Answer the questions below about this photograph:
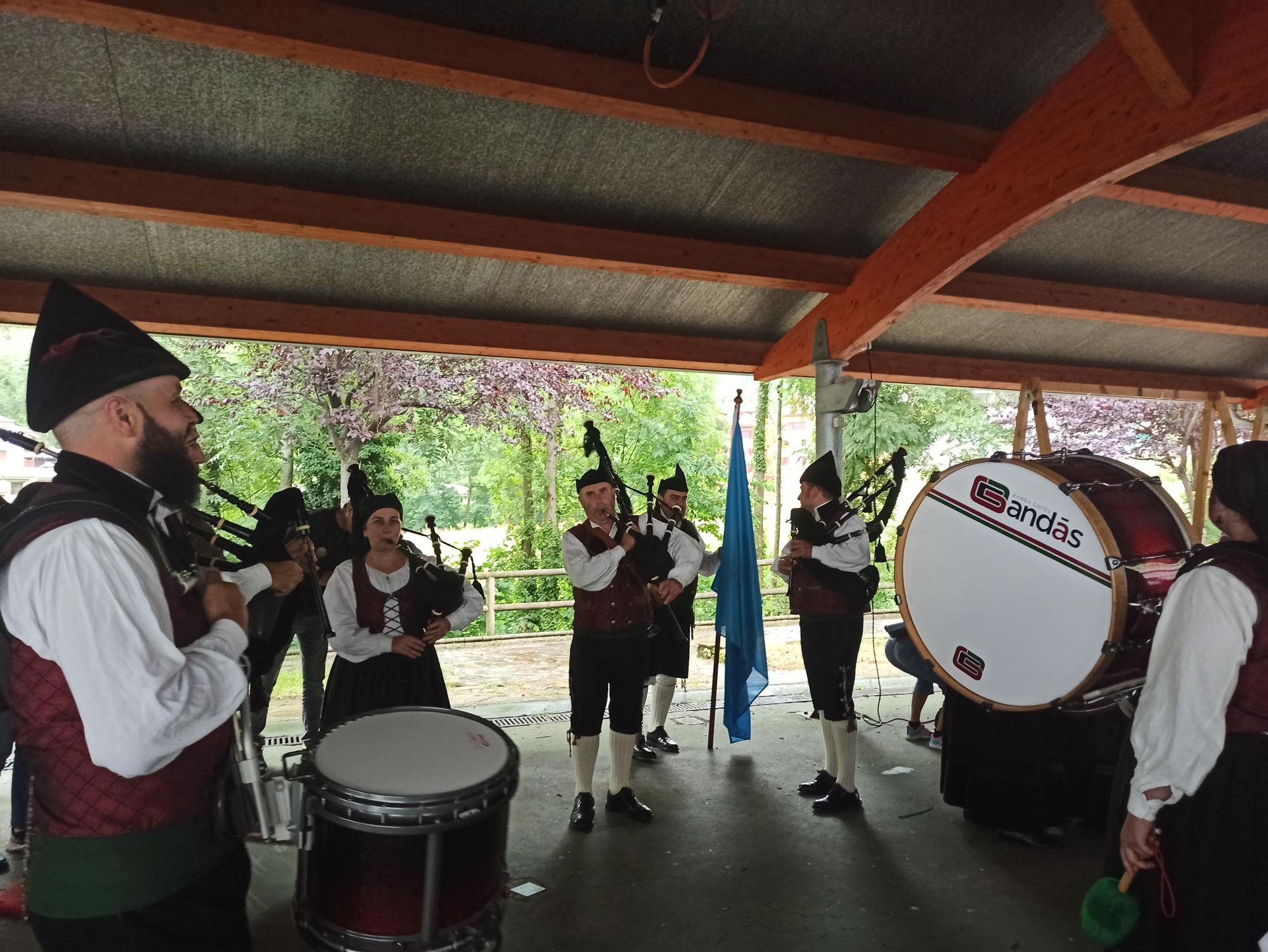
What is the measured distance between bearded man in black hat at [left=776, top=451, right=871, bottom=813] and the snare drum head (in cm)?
222

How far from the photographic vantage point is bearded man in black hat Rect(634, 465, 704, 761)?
4.61 m

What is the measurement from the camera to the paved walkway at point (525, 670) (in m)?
6.44

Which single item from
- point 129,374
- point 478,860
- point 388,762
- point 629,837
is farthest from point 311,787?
point 629,837

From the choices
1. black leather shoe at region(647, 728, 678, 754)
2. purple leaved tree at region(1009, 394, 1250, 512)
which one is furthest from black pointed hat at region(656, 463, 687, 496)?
purple leaved tree at region(1009, 394, 1250, 512)

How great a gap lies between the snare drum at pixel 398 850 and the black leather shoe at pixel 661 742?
2.92m

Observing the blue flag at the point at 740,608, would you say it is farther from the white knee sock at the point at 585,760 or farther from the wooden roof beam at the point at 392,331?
the white knee sock at the point at 585,760

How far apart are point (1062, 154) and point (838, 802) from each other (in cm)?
300

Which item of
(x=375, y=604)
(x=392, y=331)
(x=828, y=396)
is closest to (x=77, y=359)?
(x=375, y=604)

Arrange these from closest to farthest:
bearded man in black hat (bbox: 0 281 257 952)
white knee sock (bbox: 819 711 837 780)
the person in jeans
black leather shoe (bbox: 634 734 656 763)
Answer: bearded man in black hat (bbox: 0 281 257 952) → white knee sock (bbox: 819 711 837 780) → black leather shoe (bbox: 634 734 656 763) → the person in jeans

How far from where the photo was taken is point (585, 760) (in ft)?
12.7

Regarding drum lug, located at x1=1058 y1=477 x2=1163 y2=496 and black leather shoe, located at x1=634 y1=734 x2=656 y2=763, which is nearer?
drum lug, located at x1=1058 y1=477 x2=1163 y2=496

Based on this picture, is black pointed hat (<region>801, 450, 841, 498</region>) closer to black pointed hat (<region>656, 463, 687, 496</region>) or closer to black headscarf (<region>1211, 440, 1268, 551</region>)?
black pointed hat (<region>656, 463, 687, 496</region>)

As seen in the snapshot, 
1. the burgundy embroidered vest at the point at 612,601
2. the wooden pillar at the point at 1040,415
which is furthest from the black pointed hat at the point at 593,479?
the wooden pillar at the point at 1040,415

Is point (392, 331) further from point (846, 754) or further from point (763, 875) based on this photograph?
point (763, 875)
